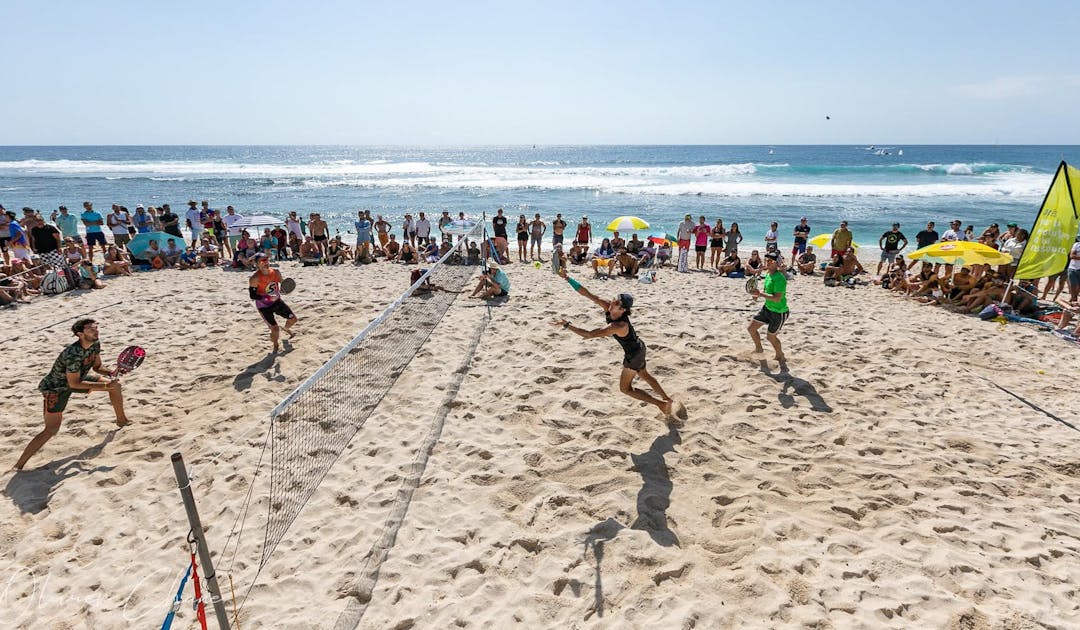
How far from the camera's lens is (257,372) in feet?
24.8

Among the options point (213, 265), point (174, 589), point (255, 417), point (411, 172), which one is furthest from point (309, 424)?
point (411, 172)

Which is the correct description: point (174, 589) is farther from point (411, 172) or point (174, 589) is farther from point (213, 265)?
point (411, 172)

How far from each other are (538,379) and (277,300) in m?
4.36

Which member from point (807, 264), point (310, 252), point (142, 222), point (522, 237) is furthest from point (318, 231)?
point (807, 264)

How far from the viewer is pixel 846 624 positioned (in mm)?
3637

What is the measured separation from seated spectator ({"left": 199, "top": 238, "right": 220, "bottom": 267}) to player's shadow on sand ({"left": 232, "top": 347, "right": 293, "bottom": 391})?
29.5 feet

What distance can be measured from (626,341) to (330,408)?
11.9 ft

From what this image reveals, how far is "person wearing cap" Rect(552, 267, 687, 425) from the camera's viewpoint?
5625 millimetres

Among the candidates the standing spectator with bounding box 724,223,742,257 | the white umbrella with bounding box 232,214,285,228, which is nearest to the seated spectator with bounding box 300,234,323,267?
the white umbrella with bounding box 232,214,285,228

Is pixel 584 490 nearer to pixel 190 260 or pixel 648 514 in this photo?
pixel 648 514

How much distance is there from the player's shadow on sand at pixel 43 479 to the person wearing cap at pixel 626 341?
5032mm

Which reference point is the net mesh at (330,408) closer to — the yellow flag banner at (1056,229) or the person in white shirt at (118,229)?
the yellow flag banner at (1056,229)

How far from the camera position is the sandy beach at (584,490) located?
3.88 m

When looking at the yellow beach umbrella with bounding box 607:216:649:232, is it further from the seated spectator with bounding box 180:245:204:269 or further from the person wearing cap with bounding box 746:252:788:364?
the seated spectator with bounding box 180:245:204:269
